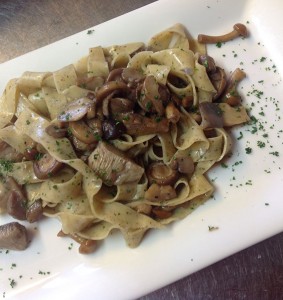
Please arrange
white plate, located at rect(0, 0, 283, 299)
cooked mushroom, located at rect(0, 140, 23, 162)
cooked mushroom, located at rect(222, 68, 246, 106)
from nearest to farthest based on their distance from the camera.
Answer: white plate, located at rect(0, 0, 283, 299)
cooked mushroom, located at rect(222, 68, 246, 106)
cooked mushroom, located at rect(0, 140, 23, 162)

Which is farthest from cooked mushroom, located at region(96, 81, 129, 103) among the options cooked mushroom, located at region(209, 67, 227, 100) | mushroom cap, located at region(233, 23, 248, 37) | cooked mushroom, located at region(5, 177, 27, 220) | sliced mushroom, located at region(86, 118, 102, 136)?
mushroom cap, located at region(233, 23, 248, 37)

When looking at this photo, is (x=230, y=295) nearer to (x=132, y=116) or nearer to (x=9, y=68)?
(x=132, y=116)

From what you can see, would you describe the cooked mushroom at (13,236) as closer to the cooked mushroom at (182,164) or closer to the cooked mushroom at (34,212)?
the cooked mushroom at (34,212)

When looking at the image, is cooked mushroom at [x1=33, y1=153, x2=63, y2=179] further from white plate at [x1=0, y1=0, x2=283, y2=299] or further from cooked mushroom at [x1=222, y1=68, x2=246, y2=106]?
cooked mushroom at [x1=222, y1=68, x2=246, y2=106]

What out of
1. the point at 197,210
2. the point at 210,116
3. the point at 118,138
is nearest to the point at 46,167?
the point at 118,138

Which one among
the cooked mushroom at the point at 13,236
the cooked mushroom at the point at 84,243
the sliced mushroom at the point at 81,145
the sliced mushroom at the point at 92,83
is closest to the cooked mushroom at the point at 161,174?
the sliced mushroom at the point at 81,145

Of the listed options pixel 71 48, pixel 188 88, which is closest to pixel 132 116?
pixel 188 88

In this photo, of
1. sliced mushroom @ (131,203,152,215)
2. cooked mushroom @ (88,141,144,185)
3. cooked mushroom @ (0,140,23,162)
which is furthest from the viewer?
cooked mushroom @ (0,140,23,162)
